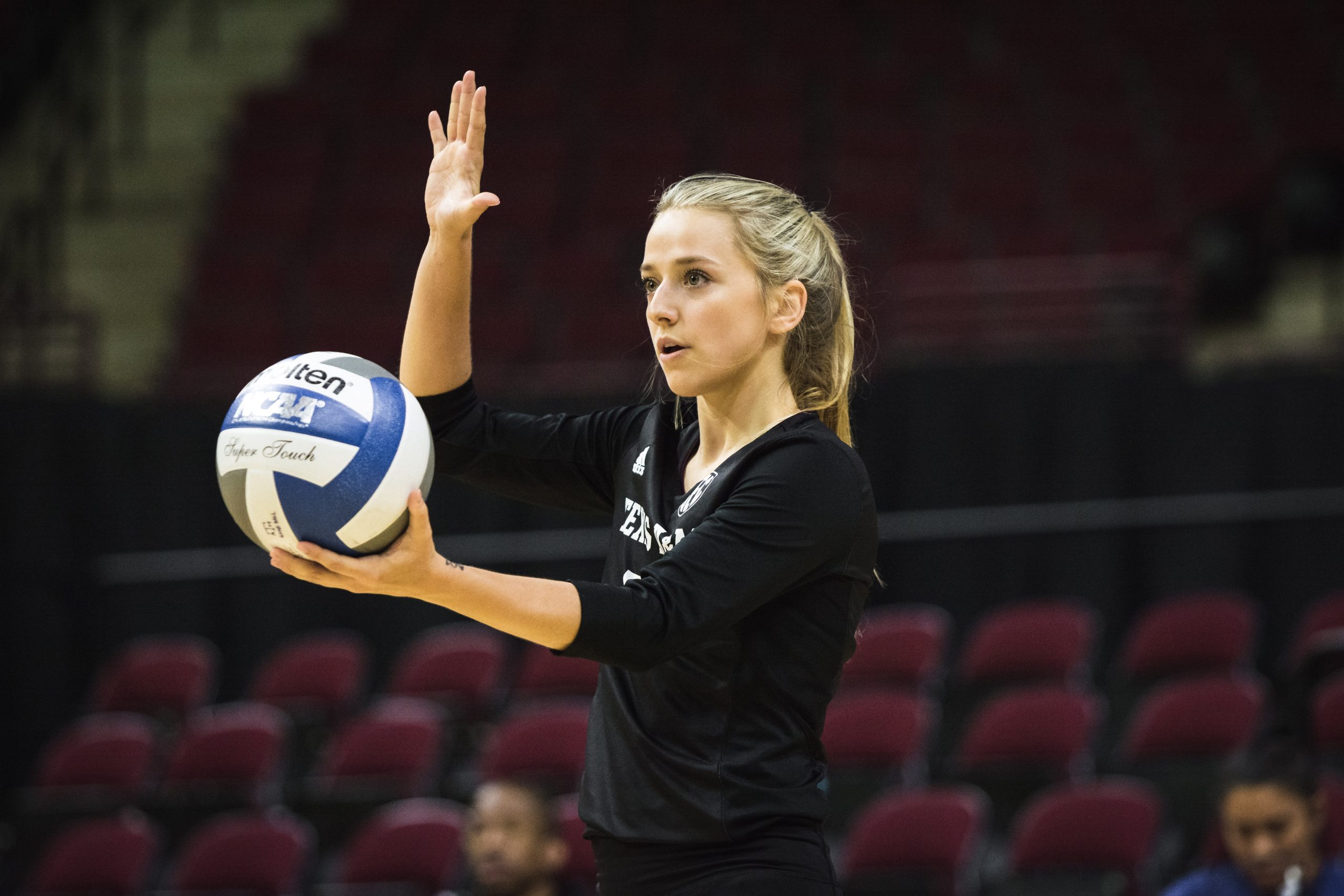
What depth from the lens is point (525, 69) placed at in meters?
12.1

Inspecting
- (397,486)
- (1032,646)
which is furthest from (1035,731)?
(397,486)

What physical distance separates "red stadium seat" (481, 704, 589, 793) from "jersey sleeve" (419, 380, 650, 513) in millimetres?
4049

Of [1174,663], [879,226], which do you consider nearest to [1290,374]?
[1174,663]

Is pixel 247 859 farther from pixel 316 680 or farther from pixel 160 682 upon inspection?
pixel 160 682

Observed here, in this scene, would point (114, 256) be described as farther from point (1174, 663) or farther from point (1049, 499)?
point (1174, 663)

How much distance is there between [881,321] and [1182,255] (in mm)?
1862

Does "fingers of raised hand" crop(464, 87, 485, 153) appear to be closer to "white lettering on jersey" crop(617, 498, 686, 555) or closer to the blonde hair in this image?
the blonde hair

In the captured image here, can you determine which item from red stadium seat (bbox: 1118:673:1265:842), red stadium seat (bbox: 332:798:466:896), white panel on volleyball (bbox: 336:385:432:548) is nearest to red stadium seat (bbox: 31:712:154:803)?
red stadium seat (bbox: 332:798:466:896)

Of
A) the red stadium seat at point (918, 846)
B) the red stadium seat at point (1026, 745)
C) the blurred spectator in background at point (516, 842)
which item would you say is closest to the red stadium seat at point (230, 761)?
the blurred spectator in background at point (516, 842)

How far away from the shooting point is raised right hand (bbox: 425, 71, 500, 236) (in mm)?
2236

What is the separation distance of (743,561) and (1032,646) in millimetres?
5139

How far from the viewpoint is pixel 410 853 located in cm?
575

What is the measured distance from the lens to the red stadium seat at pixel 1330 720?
5938mm

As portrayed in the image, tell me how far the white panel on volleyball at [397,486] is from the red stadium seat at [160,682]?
5973mm
